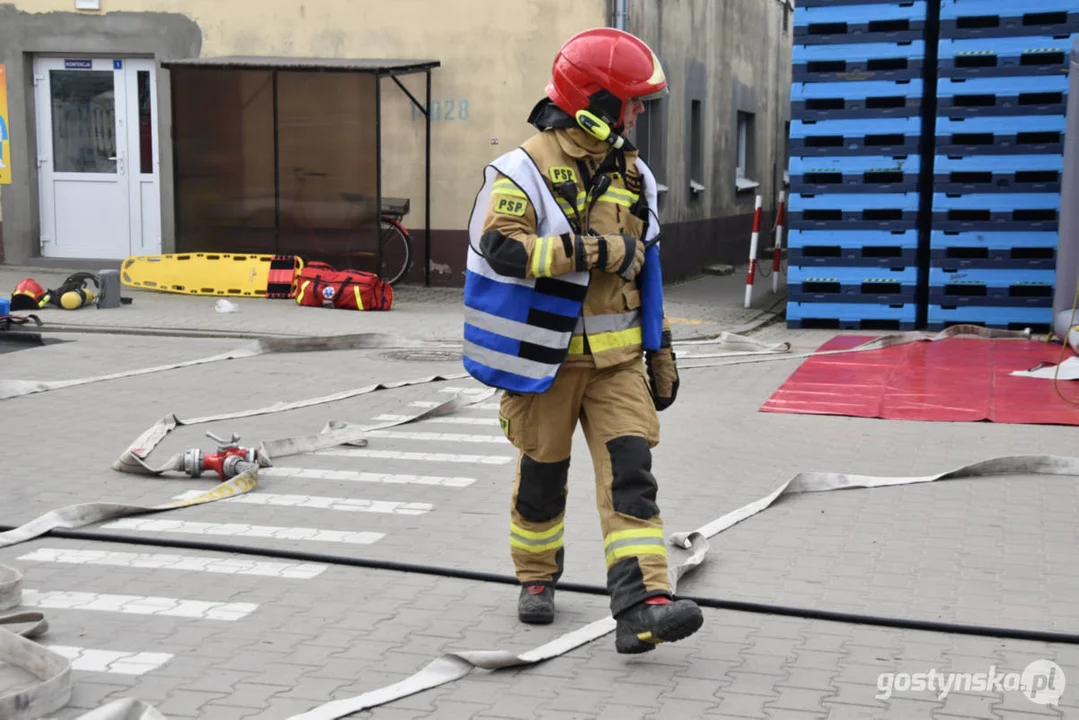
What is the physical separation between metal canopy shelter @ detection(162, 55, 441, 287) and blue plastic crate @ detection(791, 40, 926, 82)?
15.5 feet

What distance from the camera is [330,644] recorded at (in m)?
4.68

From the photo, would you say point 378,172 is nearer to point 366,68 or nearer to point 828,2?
point 366,68

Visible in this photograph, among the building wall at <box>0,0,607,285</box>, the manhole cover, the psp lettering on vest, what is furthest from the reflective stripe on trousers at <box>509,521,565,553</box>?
the building wall at <box>0,0,607,285</box>

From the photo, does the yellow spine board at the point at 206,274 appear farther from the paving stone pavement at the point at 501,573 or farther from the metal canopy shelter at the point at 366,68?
the paving stone pavement at the point at 501,573

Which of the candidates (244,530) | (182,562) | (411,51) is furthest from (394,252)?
(182,562)

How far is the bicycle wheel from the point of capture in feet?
57.5

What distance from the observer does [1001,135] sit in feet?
44.9

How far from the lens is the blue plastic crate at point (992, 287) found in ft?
Result: 44.9

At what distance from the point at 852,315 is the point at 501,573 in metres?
9.50

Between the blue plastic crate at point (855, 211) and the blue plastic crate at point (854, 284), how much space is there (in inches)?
16.3

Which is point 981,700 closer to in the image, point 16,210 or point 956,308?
point 956,308

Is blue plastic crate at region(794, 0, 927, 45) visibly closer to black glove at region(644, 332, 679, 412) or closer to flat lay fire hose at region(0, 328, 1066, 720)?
flat lay fire hose at region(0, 328, 1066, 720)

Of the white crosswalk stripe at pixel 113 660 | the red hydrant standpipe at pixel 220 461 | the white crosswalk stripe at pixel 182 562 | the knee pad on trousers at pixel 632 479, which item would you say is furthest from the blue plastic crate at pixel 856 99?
the white crosswalk stripe at pixel 113 660

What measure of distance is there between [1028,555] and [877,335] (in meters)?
8.19
